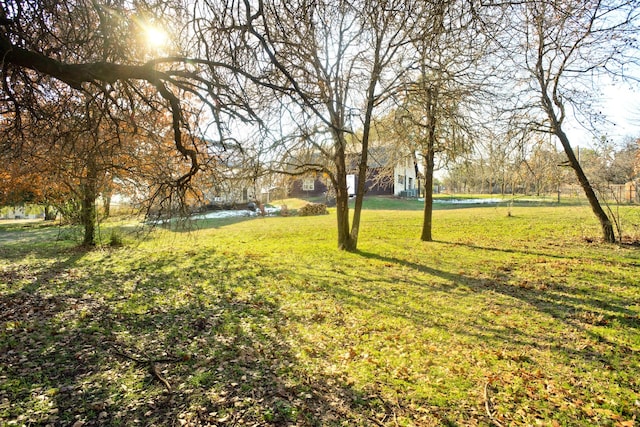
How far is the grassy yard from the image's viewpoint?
3270 mm

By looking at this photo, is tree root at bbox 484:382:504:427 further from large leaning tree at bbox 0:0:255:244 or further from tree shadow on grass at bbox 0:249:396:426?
large leaning tree at bbox 0:0:255:244

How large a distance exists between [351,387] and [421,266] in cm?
641

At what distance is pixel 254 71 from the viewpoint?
5.91 metres

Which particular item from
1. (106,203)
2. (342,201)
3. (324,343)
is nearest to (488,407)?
(324,343)

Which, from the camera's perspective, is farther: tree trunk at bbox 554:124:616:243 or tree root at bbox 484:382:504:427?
tree trunk at bbox 554:124:616:243

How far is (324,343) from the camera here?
4.83m

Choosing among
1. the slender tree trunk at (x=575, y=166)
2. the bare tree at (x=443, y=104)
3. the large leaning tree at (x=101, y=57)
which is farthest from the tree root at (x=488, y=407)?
the slender tree trunk at (x=575, y=166)

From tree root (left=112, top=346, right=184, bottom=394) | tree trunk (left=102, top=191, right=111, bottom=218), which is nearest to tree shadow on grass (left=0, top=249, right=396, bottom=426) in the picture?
tree root (left=112, top=346, right=184, bottom=394)

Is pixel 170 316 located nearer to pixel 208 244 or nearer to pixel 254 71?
pixel 254 71

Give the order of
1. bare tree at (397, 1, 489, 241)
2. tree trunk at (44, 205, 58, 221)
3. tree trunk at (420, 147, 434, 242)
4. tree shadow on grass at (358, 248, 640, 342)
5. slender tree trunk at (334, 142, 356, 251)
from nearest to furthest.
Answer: tree shadow on grass at (358, 248, 640, 342)
bare tree at (397, 1, 489, 241)
slender tree trunk at (334, 142, 356, 251)
tree trunk at (420, 147, 434, 242)
tree trunk at (44, 205, 58, 221)

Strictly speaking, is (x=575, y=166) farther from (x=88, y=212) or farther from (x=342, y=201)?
(x=88, y=212)

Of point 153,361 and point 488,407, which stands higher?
point 153,361

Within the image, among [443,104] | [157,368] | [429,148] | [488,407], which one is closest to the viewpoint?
[488,407]

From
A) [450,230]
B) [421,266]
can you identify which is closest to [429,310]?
[421,266]
